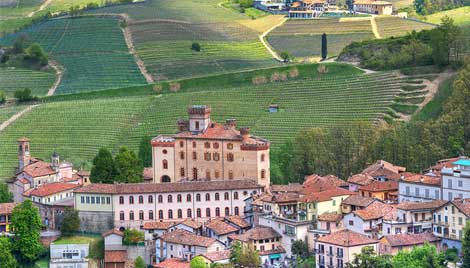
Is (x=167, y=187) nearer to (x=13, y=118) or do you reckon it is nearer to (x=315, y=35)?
(x=13, y=118)

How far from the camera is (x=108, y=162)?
8712 cm

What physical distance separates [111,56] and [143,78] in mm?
8488

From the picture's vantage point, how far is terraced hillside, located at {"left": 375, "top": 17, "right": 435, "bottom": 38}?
12525 cm

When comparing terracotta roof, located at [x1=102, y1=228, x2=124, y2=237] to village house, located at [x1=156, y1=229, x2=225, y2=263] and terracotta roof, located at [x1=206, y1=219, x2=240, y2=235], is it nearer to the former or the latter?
village house, located at [x1=156, y1=229, x2=225, y2=263]

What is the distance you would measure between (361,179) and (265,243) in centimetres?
839

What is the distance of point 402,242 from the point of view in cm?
7125

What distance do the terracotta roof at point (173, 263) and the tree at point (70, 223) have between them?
22.3ft

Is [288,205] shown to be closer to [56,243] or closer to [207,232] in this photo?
[207,232]

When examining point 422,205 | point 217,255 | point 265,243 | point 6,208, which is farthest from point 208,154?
point 422,205

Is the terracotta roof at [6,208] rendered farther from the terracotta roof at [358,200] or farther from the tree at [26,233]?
the terracotta roof at [358,200]

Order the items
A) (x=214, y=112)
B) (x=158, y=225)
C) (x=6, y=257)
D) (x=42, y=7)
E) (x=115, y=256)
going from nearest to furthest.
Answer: (x=115, y=256)
(x=6, y=257)
(x=158, y=225)
(x=214, y=112)
(x=42, y=7)

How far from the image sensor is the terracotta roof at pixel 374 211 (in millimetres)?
73438

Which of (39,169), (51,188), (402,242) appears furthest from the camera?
(39,169)

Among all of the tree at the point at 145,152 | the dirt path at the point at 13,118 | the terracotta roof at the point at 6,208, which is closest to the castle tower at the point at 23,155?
the tree at the point at 145,152
